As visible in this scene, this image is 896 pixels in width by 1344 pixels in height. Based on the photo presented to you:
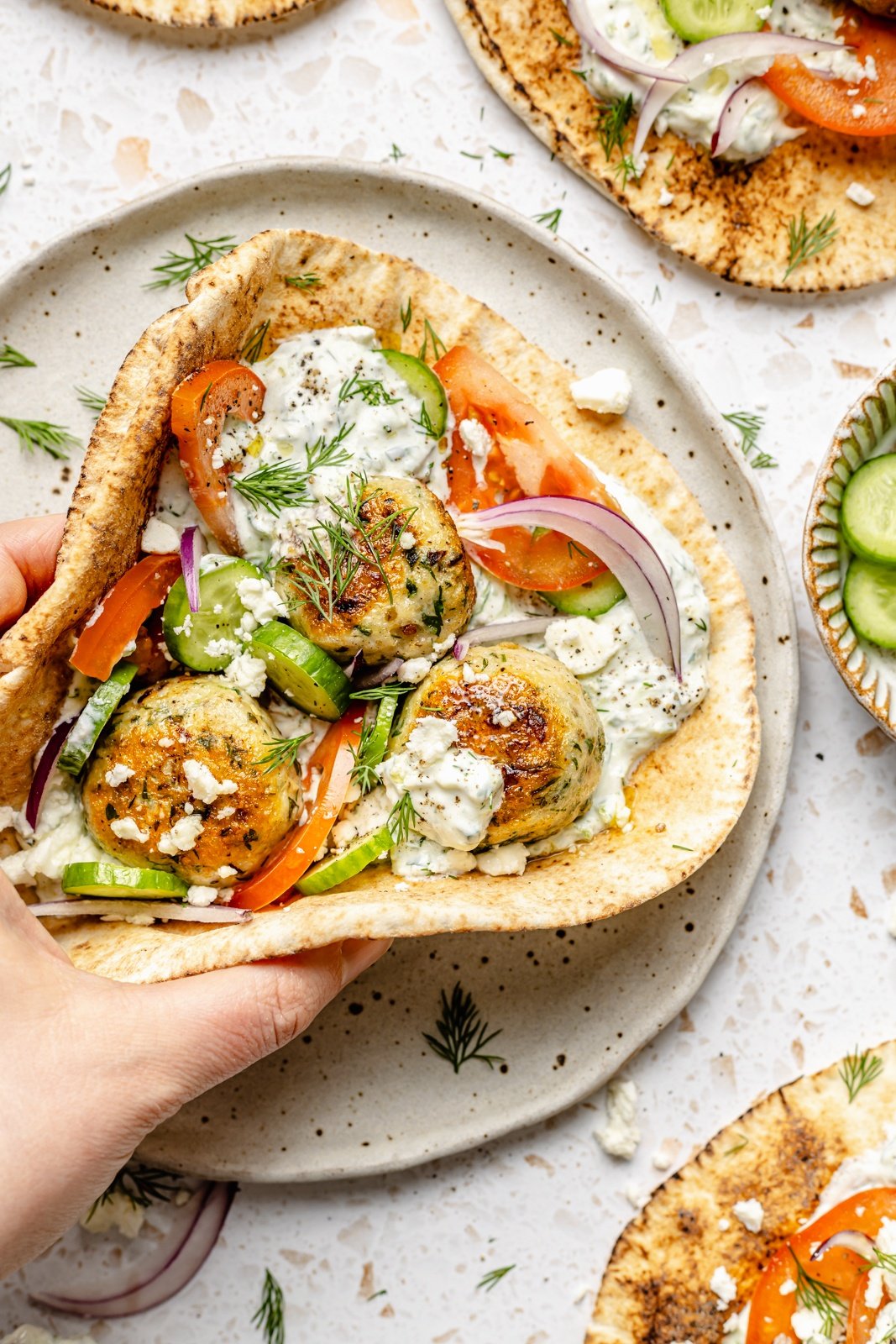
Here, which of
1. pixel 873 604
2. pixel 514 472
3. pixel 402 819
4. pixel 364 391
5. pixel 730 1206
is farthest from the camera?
pixel 730 1206

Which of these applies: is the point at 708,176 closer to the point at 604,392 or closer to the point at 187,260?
the point at 604,392

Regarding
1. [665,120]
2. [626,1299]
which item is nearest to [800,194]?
[665,120]

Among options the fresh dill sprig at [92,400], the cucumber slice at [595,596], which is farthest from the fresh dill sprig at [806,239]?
the fresh dill sprig at [92,400]

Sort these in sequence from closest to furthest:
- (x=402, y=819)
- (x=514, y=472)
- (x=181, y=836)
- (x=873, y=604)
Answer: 1. (x=181, y=836)
2. (x=402, y=819)
3. (x=514, y=472)
4. (x=873, y=604)

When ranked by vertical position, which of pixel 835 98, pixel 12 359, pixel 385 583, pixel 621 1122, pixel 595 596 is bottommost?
pixel 621 1122

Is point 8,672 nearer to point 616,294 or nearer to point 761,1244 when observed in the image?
point 616,294

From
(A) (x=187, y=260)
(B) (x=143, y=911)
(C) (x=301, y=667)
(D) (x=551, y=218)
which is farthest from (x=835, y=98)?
(B) (x=143, y=911)

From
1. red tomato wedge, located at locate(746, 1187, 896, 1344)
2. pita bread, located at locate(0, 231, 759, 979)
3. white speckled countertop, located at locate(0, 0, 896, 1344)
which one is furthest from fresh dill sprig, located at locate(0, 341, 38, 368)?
red tomato wedge, located at locate(746, 1187, 896, 1344)
